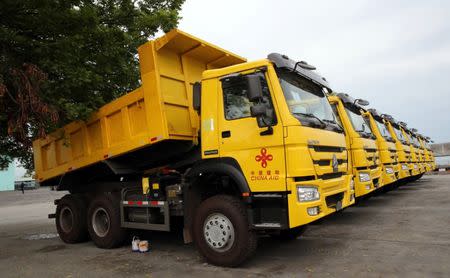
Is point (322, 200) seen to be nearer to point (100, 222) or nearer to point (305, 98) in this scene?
point (305, 98)

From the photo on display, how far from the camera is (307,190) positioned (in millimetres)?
5414

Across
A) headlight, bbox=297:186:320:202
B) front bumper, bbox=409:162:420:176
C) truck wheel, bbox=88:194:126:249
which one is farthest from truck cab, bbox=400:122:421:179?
truck wheel, bbox=88:194:126:249

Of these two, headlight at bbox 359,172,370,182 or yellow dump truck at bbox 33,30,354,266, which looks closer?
yellow dump truck at bbox 33,30,354,266

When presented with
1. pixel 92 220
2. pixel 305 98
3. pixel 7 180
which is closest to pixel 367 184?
pixel 305 98

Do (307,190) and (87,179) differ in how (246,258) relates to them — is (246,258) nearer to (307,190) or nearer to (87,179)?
(307,190)

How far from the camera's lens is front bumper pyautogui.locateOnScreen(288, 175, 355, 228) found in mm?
5266

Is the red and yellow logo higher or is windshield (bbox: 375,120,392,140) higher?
Result: windshield (bbox: 375,120,392,140)

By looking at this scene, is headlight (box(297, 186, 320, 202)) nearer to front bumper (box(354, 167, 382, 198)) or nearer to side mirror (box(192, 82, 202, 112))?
side mirror (box(192, 82, 202, 112))

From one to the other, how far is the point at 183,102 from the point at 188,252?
2496 millimetres

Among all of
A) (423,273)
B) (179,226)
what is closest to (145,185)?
(179,226)

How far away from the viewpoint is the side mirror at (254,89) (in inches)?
211

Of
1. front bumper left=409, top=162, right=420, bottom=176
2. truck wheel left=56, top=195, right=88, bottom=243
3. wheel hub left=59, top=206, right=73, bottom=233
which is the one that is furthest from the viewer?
front bumper left=409, top=162, right=420, bottom=176

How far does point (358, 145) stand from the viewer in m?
9.12

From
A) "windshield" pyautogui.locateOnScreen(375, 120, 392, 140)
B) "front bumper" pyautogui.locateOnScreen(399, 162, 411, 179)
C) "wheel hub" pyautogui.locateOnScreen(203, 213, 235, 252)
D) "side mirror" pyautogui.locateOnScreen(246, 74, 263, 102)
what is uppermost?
"side mirror" pyautogui.locateOnScreen(246, 74, 263, 102)
